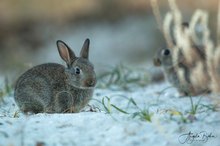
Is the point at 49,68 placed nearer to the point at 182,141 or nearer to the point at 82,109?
the point at 82,109

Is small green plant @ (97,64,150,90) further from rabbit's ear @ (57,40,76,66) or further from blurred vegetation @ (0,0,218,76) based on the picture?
blurred vegetation @ (0,0,218,76)

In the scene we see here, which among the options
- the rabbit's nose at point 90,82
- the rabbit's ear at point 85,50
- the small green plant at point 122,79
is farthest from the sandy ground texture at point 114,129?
the small green plant at point 122,79

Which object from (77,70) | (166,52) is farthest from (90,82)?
(166,52)

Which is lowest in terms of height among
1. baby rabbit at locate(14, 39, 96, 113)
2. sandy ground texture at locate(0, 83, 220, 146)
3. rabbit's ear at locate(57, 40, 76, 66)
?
sandy ground texture at locate(0, 83, 220, 146)

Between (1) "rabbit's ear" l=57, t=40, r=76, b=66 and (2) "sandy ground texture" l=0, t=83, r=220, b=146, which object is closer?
(2) "sandy ground texture" l=0, t=83, r=220, b=146

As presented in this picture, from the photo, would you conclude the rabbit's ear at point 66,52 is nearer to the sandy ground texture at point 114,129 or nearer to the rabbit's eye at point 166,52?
the sandy ground texture at point 114,129

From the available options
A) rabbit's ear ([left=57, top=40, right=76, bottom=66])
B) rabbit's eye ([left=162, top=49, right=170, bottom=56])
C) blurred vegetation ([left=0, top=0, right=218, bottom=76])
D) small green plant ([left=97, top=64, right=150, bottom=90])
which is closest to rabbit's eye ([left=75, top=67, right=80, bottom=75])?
rabbit's ear ([left=57, top=40, right=76, bottom=66])

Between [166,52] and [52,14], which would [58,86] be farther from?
[52,14]
